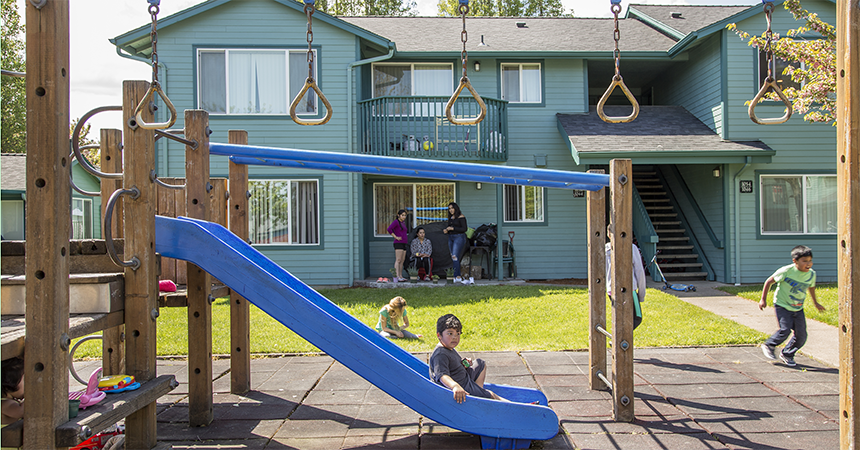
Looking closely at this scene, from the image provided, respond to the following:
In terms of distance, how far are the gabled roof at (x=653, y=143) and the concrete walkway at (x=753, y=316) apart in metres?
2.99

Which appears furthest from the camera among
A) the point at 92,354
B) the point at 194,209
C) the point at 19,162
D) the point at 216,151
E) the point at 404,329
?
the point at 19,162

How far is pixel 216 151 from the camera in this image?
4551 millimetres

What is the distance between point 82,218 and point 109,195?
722 inches

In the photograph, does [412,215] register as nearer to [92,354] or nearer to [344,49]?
[344,49]

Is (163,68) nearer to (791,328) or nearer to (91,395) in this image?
(91,395)

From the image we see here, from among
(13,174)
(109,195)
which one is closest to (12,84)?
(13,174)

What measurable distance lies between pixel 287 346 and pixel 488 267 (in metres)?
7.71

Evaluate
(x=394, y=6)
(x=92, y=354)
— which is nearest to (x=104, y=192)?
(x=92, y=354)

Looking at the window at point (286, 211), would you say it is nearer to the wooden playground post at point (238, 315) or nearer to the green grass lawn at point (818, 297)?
the wooden playground post at point (238, 315)

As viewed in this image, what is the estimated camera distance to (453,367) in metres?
4.05

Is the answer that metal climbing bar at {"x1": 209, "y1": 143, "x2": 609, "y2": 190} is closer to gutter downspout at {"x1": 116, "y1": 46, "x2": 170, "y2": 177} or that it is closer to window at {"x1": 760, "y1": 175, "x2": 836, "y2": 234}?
gutter downspout at {"x1": 116, "y1": 46, "x2": 170, "y2": 177}

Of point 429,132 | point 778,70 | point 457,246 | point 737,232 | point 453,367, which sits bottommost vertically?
point 453,367

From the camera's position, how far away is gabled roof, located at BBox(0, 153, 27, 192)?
18500 mm

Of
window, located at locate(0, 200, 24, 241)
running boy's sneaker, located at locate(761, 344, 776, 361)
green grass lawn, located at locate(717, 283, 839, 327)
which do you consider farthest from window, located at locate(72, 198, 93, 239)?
running boy's sneaker, located at locate(761, 344, 776, 361)
